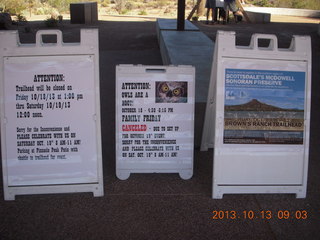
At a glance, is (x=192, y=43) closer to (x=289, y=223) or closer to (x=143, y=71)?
(x=143, y=71)

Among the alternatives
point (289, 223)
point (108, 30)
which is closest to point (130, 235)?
point (289, 223)

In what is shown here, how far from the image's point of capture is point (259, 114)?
4.04 meters

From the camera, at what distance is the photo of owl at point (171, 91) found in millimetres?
4309

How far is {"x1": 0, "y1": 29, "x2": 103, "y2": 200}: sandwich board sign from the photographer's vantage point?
12.7 feet

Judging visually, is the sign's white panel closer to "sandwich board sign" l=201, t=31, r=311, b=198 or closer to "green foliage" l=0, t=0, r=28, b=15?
"sandwich board sign" l=201, t=31, r=311, b=198

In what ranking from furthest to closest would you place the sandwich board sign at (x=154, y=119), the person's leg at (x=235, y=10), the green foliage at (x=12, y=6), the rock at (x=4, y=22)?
the green foliage at (x=12, y=6) → the person's leg at (x=235, y=10) → the rock at (x=4, y=22) → the sandwich board sign at (x=154, y=119)

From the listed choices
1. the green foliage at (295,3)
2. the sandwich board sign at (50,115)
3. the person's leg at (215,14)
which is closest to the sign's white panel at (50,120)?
the sandwich board sign at (50,115)

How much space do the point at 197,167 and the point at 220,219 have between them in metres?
1.18

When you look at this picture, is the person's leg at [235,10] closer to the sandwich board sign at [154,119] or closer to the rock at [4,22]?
the rock at [4,22]

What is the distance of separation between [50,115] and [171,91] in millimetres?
1236

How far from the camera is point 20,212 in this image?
3.83m

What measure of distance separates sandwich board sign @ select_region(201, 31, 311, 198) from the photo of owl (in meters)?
0.46
